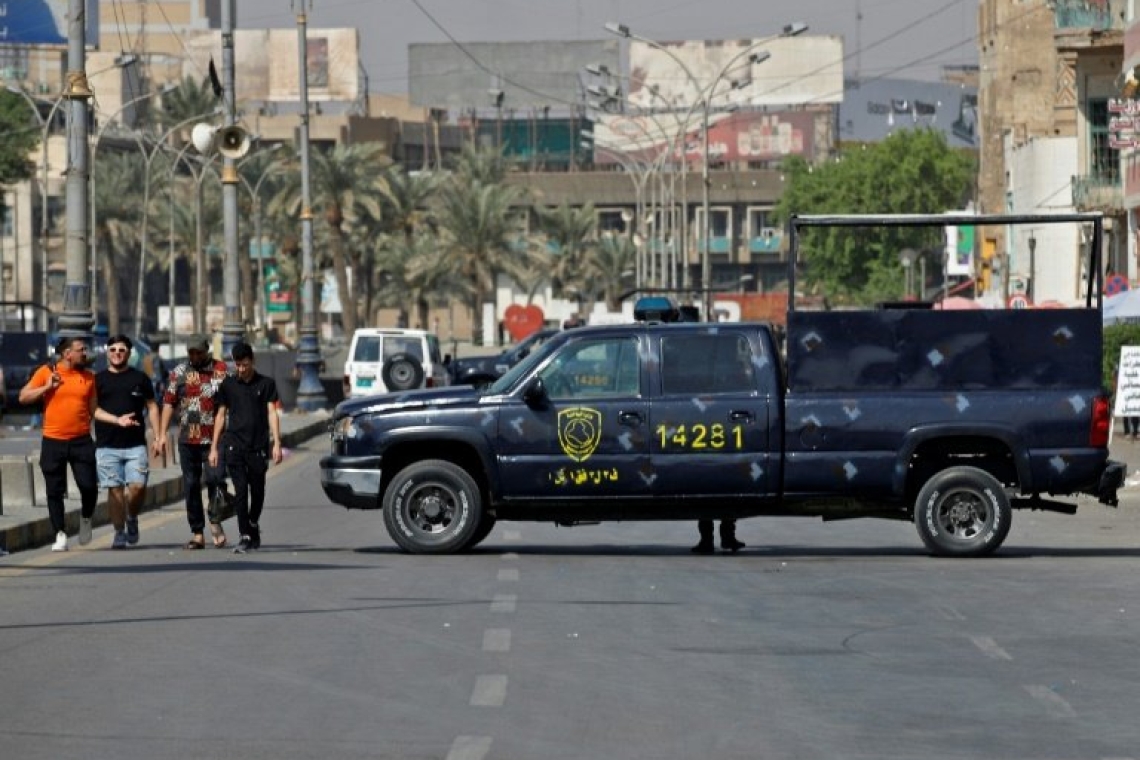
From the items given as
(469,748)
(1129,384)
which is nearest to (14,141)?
(1129,384)

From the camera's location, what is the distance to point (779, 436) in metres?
19.8

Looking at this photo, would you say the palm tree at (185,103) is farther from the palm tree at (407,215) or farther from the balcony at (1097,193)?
the balcony at (1097,193)

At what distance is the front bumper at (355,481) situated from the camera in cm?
2028

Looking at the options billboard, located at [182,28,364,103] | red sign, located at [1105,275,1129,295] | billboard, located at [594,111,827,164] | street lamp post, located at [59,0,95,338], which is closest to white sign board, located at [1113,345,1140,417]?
street lamp post, located at [59,0,95,338]

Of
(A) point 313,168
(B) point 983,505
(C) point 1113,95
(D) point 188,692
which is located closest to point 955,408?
(B) point 983,505

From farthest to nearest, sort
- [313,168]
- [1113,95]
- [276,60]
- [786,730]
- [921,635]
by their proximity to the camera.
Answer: [276,60] → [313,168] → [1113,95] → [921,635] → [786,730]

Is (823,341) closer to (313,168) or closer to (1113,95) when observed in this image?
(1113,95)

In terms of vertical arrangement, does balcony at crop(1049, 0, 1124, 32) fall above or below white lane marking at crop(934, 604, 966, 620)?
above

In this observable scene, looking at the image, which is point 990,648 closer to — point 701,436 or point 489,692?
point 489,692

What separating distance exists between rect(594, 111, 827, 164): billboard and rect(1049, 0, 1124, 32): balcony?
104071mm

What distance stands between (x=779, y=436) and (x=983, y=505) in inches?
68.0

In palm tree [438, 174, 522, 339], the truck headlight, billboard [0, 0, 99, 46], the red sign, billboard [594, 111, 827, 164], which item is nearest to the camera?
the truck headlight

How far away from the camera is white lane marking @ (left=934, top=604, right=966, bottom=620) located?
15.1 m

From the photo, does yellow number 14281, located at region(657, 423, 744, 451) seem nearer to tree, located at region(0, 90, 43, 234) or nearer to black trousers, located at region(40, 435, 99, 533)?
black trousers, located at region(40, 435, 99, 533)
